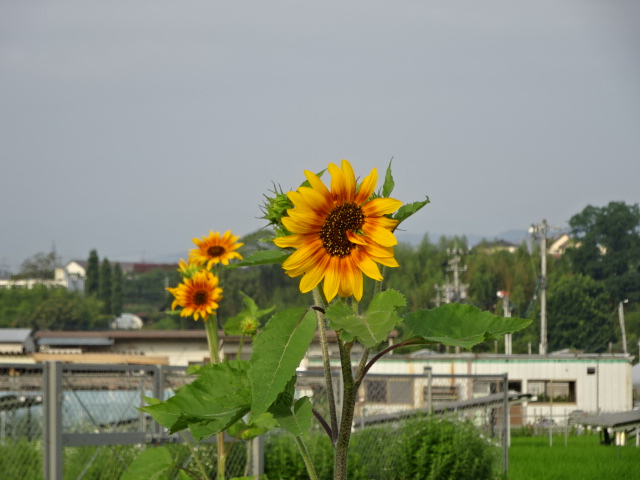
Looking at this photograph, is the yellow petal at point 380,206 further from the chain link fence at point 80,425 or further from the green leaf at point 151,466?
the chain link fence at point 80,425

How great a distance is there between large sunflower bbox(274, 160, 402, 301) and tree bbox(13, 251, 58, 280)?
377ft

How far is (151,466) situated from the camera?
3455 mm

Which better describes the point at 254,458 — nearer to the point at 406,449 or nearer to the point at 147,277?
→ the point at 406,449

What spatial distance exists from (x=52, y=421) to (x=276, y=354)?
4107 millimetres

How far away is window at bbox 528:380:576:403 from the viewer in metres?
36.1

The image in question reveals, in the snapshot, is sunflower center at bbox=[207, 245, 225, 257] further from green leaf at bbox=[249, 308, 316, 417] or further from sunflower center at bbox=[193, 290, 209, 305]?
green leaf at bbox=[249, 308, 316, 417]

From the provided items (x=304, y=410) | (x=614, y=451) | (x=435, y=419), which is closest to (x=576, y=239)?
(x=614, y=451)

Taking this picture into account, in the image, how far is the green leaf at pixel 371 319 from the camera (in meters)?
1.41

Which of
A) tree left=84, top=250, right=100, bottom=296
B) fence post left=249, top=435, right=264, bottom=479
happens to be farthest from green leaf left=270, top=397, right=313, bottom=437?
tree left=84, top=250, right=100, bottom=296

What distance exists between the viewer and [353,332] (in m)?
1.42

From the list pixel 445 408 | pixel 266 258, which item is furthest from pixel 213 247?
pixel 445 408

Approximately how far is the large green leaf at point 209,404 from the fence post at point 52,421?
3738 mm

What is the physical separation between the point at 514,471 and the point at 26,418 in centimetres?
639

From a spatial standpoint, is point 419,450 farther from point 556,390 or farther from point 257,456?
point 556,390
